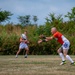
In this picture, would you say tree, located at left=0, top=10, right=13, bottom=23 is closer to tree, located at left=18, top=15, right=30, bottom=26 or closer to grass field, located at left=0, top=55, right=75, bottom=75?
tree, located at left=18, top=15, right=30, bottom=26

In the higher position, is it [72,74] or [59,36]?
[59,36]

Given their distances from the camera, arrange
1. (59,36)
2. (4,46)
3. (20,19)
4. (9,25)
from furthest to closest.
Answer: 1. (20,19)
2. (9,25)
3. (4,46)
4. (59,36)

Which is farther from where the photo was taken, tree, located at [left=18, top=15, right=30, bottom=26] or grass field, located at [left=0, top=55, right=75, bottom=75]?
tree, located at [left=18, top=15, right=30, bottom=26]

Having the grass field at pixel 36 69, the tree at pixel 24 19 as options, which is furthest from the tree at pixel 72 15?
the grass field at pixel 36 69

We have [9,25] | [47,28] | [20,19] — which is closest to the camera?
[47,28]

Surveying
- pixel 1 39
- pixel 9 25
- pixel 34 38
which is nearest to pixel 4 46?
pixel 1 39

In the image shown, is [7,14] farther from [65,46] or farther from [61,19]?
[65,46]

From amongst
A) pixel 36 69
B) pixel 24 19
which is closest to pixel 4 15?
pixel 24 19

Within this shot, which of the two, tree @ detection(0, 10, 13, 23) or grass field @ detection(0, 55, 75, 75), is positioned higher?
tree @ detection(0, 10, 13, 23)

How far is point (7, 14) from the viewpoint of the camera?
234ft

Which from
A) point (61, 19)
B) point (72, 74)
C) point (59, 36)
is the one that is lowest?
point (72, 74)

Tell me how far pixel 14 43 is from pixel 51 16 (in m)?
18.0

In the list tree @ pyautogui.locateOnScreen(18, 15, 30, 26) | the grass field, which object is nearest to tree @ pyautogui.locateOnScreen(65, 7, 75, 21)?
tree @ pyautogui.locateOnScreen(18, 15, 30, 26)

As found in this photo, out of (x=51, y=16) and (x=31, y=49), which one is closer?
(x=31, y=49)
